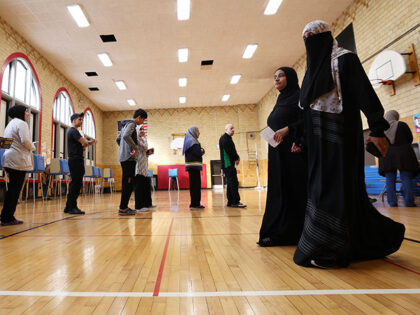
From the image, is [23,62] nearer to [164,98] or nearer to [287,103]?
[164,98]

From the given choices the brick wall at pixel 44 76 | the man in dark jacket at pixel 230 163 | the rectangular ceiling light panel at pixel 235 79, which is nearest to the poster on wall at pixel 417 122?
the man in dark jacket at pixel 230 163

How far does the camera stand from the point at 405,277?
3.68ft

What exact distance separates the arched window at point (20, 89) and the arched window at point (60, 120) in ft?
3.92

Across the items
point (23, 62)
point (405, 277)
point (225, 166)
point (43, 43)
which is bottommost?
point (405, 277)

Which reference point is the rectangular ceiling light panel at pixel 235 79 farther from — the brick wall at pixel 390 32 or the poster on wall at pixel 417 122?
the poster on wall at pixel 417 122

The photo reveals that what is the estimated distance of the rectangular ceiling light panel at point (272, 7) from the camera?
621 centimetres

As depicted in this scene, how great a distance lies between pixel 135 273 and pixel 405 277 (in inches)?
48.6

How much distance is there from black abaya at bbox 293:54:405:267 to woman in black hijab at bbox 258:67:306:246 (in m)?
0.37

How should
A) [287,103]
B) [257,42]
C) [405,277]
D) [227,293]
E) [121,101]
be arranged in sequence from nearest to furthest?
[227,293], [405,277], [287,103], [257,42], [121,101]

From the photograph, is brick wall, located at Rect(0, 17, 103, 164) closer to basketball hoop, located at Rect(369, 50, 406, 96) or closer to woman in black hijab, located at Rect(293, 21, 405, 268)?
woman in black hijab, located at Rect(293, 21, 405, 268)

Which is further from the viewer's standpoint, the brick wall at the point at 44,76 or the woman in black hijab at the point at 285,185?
the brick wall at the point at 44,76

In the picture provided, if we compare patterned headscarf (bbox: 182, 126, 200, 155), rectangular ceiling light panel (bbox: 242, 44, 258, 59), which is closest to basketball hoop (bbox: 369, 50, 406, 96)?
rectangular ceiling light panel (bbox: 242, 44, 258, 59)

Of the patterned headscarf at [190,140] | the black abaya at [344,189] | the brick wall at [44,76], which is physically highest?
the brick wall at [44,76]

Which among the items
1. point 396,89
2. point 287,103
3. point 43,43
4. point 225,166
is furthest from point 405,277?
point 43,43
